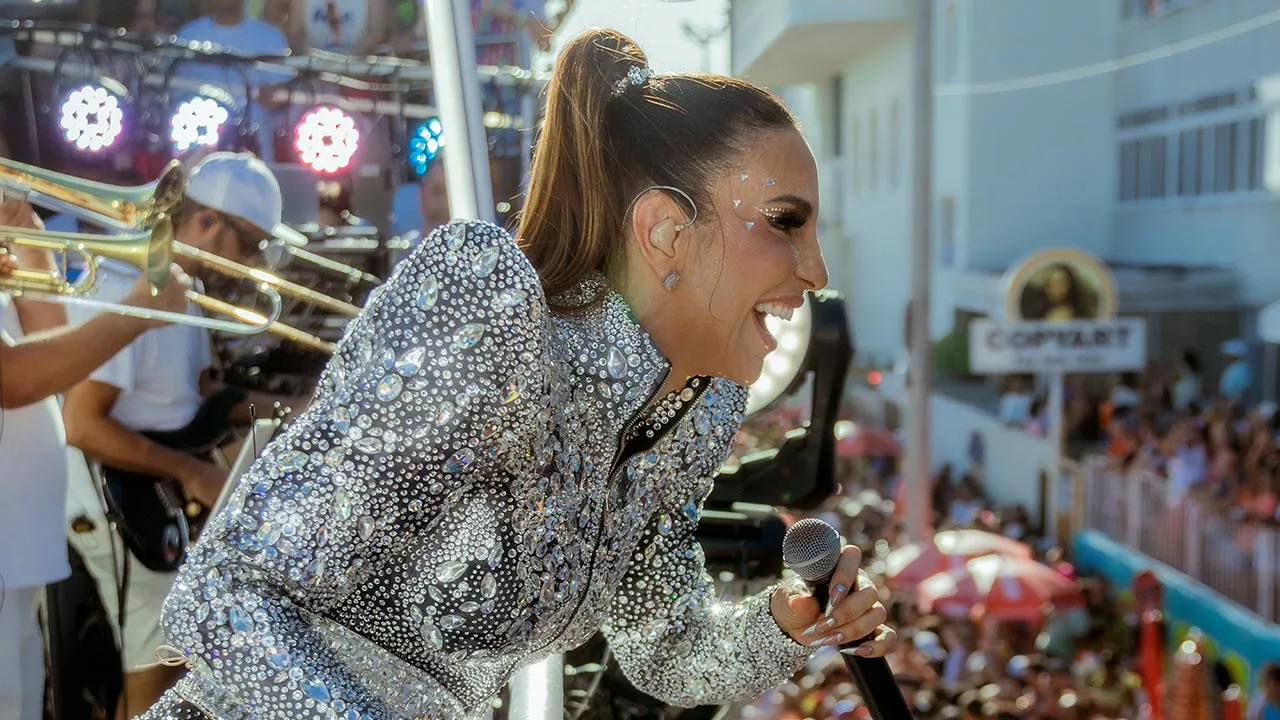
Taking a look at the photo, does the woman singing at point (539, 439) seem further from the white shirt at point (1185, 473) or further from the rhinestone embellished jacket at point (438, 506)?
the white shirt at point (1185, 473)

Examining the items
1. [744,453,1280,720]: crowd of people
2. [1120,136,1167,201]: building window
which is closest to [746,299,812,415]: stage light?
[744,453,1280,720]: crowd of people

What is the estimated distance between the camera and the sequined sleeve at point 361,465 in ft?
3.71

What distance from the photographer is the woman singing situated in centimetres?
115

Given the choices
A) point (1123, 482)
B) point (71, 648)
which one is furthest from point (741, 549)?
point (1123, 482)

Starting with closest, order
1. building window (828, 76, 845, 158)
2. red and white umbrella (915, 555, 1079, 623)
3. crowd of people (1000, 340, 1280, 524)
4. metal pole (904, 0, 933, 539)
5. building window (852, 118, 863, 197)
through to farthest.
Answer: red and white umbrella (915, 555, 1079, 623)
crowd of people (1000, 340, 1280, 524)
metal pole (904, 0, 933, 539)
building window (828, 76, 845, 158)
building window (852, 118, 863, 197)

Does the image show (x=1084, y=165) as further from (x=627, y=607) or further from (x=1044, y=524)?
(x=627, y=607)

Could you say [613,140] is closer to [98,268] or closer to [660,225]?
[660,225]

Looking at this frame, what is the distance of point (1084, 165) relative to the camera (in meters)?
17.5

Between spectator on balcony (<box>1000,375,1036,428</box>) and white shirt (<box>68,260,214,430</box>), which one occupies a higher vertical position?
white shirt (<box>68,260,214,430</box>)

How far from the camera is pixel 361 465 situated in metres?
1.16

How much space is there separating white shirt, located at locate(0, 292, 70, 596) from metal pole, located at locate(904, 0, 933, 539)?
9667 mm

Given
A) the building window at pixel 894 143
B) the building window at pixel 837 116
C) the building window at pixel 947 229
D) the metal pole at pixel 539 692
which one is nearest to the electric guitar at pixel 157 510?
the metal pole at pixel 539 692

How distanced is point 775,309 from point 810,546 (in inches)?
10.0

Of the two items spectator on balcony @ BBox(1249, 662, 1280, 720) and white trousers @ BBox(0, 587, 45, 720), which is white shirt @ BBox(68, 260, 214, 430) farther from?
spectator on balcony @ BBox(1249, 662, 1280, 720)
